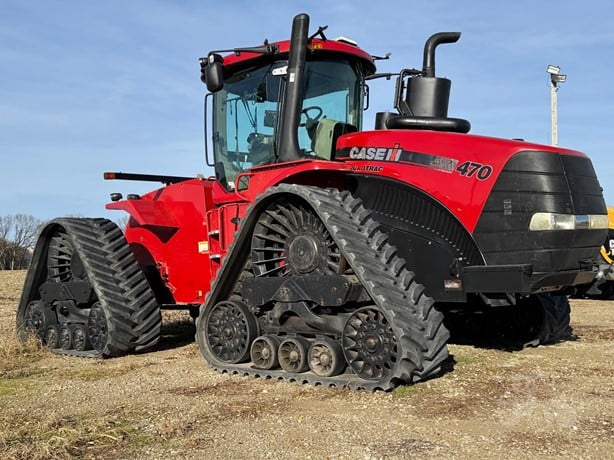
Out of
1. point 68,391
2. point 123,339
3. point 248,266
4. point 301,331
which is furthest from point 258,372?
point 123,339

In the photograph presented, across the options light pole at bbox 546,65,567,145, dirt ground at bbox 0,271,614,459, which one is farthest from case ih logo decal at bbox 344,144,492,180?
light pole at bbox 546,65,567,145

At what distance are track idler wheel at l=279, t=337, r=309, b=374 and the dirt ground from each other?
0.63 ft

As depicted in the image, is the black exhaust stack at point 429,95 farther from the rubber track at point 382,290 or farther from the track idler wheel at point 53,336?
the track idler wheel at point 53,336

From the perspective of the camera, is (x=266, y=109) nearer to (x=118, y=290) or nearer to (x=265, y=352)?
(x=265, y=352)

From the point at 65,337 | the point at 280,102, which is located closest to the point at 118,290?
the point at 65,337

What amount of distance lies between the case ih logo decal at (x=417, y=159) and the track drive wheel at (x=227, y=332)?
71.2 inches

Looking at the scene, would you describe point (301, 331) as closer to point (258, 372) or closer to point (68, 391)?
point (258, 372)

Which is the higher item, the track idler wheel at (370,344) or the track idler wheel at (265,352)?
the track idler wheel at (370,344)

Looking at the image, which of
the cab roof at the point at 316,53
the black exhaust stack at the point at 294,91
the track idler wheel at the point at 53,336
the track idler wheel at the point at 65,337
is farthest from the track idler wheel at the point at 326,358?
the track idler wheel at the point at 53,336

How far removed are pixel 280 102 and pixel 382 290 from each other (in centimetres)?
259

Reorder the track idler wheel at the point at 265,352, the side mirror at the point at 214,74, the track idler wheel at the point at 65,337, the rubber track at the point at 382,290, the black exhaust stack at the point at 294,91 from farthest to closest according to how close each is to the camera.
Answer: the track idler wheel at the point at 65,337 → the side mirror at the point at 214,74 → the black exhaust stack at the point at 294,91 → the track idler wheel at the point at 265,352 → the rubber track at the point at 382,290

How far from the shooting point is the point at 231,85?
7516mm

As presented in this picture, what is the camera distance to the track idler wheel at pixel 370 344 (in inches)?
199

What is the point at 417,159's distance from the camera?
5.69 m
